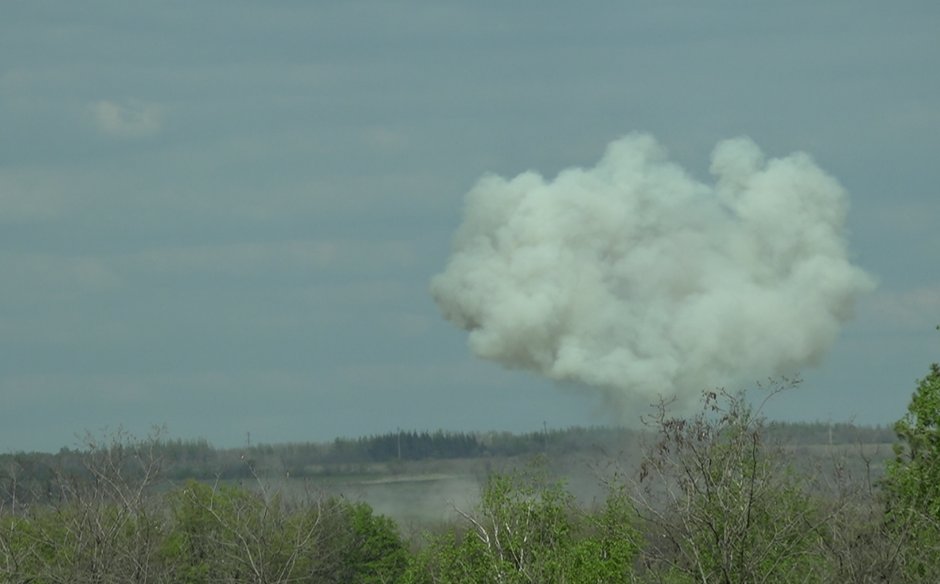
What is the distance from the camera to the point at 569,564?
3688 cm

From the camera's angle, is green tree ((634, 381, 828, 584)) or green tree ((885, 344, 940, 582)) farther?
green tree ((885, 344, 940, 582))

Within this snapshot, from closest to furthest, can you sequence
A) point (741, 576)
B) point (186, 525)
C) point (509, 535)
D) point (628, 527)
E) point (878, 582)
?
point (741, 576), point (878, 582), point (509, 535), point (628, 527), point (186, 525)

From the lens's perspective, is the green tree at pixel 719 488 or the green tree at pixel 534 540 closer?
the green tree at pixel 719 488

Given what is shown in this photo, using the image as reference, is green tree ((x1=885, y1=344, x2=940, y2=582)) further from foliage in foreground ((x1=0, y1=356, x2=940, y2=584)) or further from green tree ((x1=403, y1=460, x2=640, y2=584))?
green tree ((x1=403, y1=460, x2=640, y2=584))

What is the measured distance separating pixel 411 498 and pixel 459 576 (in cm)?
5277

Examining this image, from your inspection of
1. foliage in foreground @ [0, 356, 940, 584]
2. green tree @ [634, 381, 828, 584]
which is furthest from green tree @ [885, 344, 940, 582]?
green tree @ [634, 381, 828, 584]

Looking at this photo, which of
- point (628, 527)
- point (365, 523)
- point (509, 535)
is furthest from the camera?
point (365, 523)

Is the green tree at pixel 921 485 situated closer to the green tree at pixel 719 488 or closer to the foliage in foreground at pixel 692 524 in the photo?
the foliage in foreground at pixel 692 524

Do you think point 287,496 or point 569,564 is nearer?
point 569,564

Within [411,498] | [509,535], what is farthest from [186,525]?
[509,535]

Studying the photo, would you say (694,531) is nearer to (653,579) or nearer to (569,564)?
(653,579)

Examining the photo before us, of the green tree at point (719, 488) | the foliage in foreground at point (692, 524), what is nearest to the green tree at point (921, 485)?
the foliage in foreground at point (692, 524)

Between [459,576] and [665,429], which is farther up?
[665,429]

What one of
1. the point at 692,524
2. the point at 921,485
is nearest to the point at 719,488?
the point at 692,524
